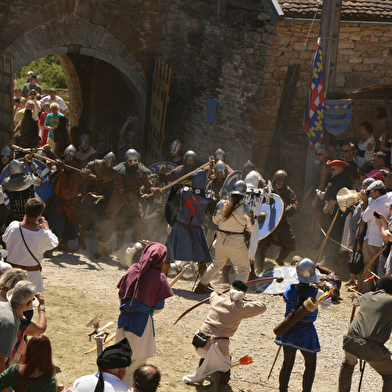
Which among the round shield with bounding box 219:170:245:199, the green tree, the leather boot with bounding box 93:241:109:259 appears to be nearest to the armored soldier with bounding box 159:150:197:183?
the round shield with bounding box 219:170:245:199

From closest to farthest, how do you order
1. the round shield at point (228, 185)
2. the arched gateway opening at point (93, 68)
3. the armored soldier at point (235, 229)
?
the armored soldier at point (235, 229)
the round shield at point (228, 185)
the arched gateway opening at point (93, 68)

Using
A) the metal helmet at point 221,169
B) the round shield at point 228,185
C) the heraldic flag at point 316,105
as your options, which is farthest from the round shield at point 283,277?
the heraldic flag at point 316,105

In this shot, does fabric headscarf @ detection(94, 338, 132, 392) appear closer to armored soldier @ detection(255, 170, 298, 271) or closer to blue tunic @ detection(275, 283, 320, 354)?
blue tunic @ detection(275, 283, 320, 354)

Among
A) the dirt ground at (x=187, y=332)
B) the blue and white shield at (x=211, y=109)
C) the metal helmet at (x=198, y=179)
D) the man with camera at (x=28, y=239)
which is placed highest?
the blue and white shield at (x=211, y=109)

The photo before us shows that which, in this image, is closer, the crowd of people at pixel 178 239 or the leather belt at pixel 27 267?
the crowd of people at pixel 178 239

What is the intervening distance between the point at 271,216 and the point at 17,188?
324cm

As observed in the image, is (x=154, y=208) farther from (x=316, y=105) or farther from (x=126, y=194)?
(x=316, y=105)

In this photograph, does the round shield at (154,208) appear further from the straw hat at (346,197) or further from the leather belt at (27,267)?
the leather belt at (27,267)

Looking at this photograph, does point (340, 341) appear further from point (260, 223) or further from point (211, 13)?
point (211, 13)

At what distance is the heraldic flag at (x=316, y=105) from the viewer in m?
10.6

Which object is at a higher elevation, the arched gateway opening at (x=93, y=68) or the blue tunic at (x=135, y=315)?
the arched gateway opening at (x=93, y=68)

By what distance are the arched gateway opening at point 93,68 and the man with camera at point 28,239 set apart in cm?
793

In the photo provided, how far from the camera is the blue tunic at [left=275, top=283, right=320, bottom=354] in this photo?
5.30 m

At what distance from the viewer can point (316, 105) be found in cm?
1083
